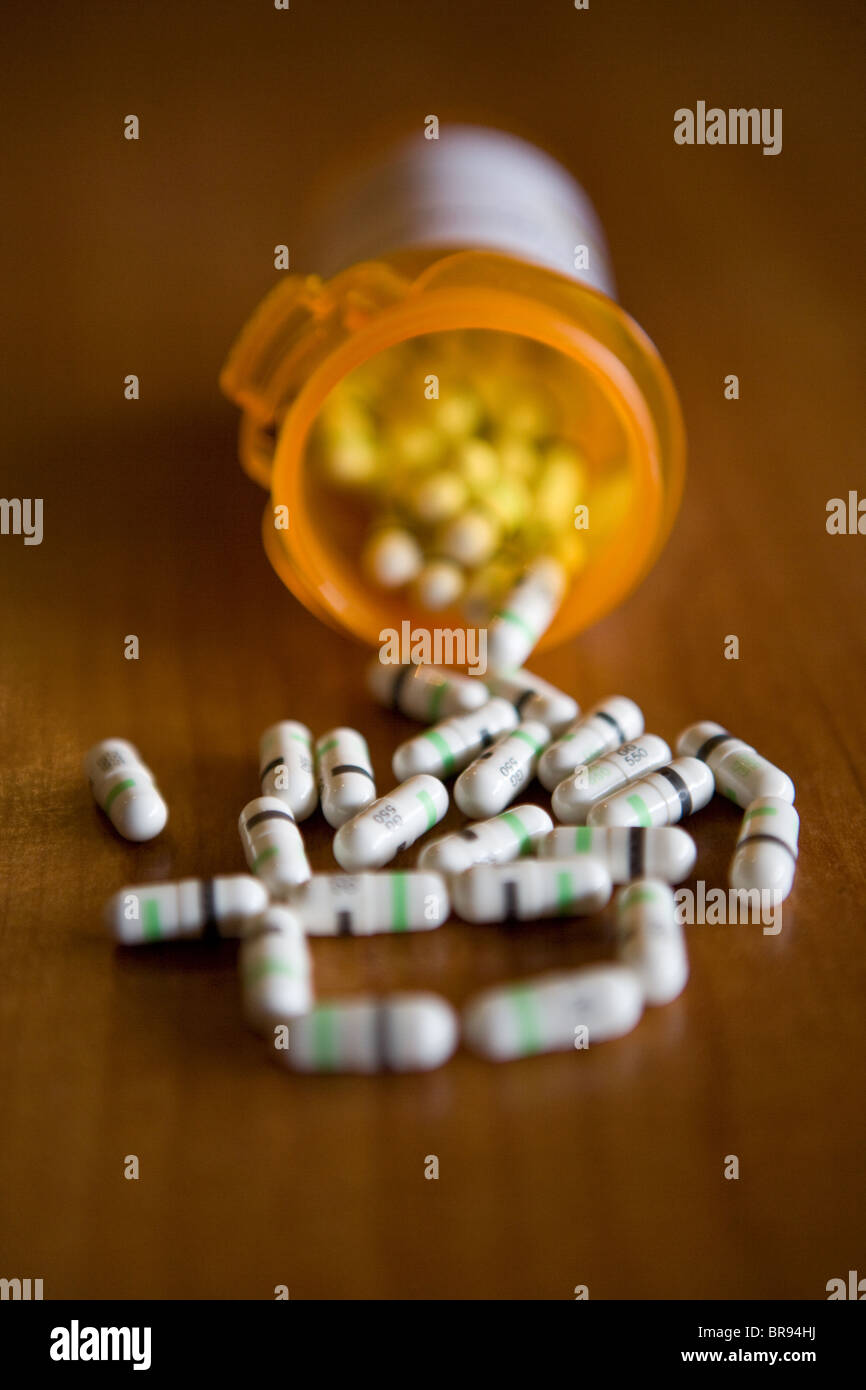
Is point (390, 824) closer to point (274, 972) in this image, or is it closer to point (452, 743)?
point (452, 743)

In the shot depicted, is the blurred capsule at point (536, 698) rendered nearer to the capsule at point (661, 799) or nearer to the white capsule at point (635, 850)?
the capsule at point (661, 799)

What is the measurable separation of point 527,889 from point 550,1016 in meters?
0.29

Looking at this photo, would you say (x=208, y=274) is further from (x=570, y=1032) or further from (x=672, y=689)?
(x=570, y=1032)

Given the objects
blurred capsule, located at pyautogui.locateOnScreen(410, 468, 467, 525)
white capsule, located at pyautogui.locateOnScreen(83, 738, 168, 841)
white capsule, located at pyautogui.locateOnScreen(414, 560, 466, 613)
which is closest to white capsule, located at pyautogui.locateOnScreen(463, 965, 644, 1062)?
white capsule, located at pyautogui.locateOnScreen(83, 738, 168, 841)

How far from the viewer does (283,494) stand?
8.77 ft

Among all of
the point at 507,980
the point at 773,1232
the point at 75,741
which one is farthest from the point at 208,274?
the point at 773,1232

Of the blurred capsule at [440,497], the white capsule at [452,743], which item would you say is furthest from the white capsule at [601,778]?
the blurred capsule at [440,497]

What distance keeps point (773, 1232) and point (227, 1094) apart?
0.78 m

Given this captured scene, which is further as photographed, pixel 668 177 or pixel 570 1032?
pixel 668 177

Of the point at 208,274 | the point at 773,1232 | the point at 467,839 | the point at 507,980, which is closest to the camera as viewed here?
the point at 773,1232

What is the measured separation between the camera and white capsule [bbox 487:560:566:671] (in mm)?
2814

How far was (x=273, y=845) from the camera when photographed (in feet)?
7.20

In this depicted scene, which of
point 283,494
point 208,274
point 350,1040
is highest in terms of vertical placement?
point 208,274

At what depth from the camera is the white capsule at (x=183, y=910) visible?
2.06m
